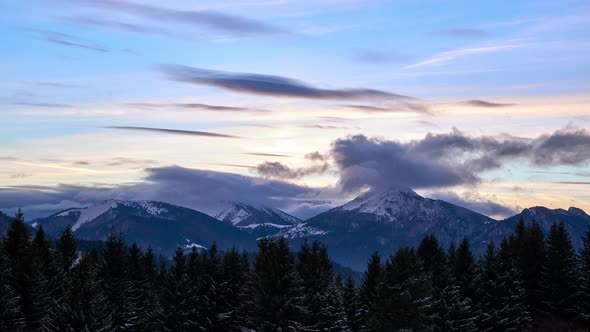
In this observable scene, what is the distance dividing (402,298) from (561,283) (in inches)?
1475

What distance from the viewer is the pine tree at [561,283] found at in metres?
101

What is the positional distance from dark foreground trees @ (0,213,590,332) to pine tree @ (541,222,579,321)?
133 millimetres

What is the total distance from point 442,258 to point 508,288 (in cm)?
937

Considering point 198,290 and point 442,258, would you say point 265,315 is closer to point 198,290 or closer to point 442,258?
point 198,290

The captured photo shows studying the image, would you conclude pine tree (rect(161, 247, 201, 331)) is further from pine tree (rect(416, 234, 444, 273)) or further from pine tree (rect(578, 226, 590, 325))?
pine tree (rect(578, 226, 590, 325))

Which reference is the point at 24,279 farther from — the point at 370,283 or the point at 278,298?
the point at 370,283

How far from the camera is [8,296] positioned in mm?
71125

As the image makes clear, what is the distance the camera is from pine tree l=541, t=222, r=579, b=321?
101 metres

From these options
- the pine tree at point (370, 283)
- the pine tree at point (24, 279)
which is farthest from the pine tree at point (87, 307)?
the pine tree at point (370, 283)

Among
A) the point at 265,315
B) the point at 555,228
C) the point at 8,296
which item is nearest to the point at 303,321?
the point at 265,315

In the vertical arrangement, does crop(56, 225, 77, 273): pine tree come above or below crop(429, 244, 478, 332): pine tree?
above

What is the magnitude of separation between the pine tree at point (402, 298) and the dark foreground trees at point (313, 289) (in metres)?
0.10

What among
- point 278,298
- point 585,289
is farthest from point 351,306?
point 585,289

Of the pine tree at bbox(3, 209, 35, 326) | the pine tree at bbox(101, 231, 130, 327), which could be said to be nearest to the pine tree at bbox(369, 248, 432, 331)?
the pine tree at bbox(101, 231, 130, 327)
